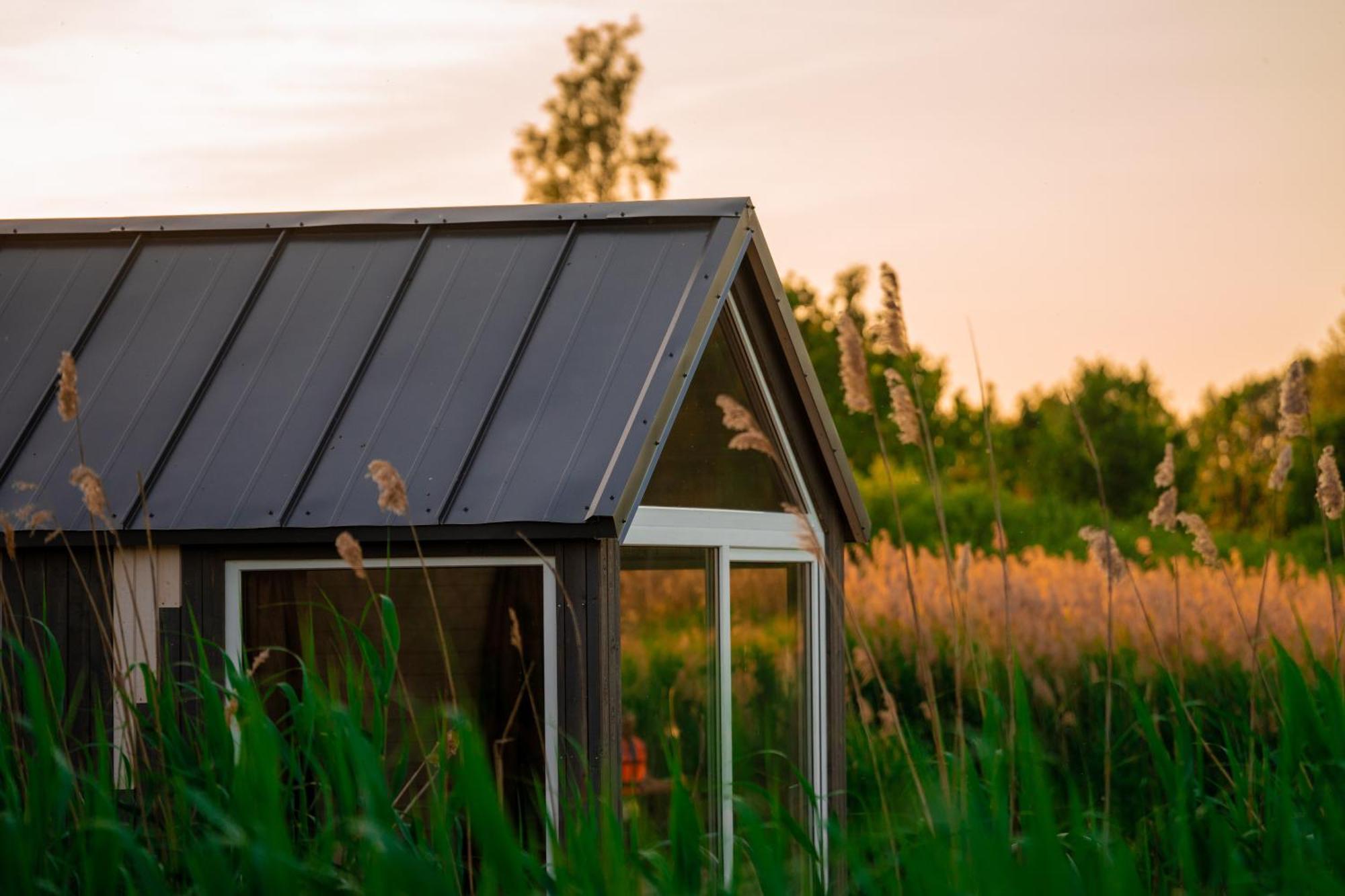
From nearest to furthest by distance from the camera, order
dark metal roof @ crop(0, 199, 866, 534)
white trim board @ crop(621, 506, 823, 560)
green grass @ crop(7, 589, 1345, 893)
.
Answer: green grass @ crop(7, 589, 1345, 893) < dark metal roof @ crop(0, 199, 866, 534) < white trim board @ crop(621, 506, 823, 560)

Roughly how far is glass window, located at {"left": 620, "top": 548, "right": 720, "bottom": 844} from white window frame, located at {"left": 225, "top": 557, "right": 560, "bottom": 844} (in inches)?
11.1

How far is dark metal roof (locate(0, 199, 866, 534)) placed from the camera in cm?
540

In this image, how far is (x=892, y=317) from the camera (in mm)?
3039

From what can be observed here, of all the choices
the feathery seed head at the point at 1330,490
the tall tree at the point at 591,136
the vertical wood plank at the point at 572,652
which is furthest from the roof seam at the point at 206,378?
the tall tree at the point at 591,136

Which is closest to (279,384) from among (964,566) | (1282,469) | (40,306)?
(40,306)

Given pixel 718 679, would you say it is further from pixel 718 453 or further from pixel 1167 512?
pixel 1167 512

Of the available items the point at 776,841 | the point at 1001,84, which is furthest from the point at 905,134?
the point at 776,841

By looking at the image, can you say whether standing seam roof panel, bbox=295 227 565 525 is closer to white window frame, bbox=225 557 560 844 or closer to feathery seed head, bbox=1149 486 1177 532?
white window frame, bbox=225 557 560 844

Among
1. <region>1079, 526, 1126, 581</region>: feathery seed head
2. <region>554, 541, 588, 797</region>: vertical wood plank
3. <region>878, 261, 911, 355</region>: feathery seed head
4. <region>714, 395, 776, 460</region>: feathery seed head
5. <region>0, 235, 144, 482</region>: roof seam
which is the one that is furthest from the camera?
<region>0, 235, 144, 482</region>: roof seam

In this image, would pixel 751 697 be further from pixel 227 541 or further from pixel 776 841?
pixel 776 841

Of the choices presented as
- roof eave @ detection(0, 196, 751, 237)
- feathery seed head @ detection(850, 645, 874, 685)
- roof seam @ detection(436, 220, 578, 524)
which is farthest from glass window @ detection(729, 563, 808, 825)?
roof eave @ detection(0, 196, 751, 237)

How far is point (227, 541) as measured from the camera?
17.8 ft

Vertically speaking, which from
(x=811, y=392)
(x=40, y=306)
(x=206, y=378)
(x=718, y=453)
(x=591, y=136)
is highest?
(x=591, y=136)

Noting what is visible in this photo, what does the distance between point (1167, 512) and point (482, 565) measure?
2.60 m
